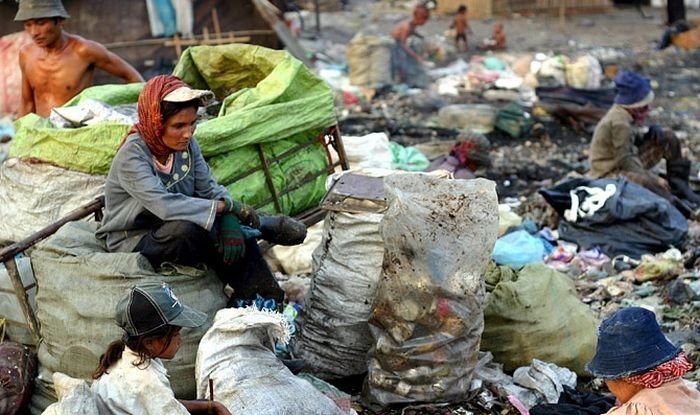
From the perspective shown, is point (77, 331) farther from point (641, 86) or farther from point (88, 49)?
point (641, 86)

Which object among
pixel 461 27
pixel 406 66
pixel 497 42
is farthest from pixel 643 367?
pixel 497 42

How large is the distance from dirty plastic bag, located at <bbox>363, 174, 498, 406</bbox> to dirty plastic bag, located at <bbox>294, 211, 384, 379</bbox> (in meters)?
0.33

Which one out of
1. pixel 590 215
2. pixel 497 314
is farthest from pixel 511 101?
pixel 497 314

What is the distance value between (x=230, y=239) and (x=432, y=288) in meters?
0.86

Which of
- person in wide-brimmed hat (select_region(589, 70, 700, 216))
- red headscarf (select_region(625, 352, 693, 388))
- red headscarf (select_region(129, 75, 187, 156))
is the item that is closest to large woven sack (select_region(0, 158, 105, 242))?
red headscarf (select_region(129, 75, 187, 156))

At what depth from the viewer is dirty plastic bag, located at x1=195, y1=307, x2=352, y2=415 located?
12.6 ft

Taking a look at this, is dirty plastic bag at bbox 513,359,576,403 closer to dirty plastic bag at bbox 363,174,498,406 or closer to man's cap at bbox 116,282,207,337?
dirty plastic bag at bbox 363,174,498,406

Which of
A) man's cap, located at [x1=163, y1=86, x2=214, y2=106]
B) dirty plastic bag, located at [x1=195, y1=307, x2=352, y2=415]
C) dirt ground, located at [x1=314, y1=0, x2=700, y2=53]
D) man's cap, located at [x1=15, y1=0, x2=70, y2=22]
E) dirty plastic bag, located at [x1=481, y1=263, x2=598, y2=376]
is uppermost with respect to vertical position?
man's cap, located at [x1=15, y1=0, x2=70, y2=22]

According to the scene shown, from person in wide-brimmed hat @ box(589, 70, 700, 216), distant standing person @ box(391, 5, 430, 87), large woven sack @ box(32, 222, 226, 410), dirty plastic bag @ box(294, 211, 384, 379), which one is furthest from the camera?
distant standing person @ box(391, 5, 430, 87)

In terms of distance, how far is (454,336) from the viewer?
418 cm

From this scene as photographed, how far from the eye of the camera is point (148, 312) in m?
3.17

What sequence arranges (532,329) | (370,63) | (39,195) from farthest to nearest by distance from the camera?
1. (370,63)
2. (39,195)
3. (532,329)

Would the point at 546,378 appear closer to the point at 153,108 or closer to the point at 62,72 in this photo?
the point at 153,108

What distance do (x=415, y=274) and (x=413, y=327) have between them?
0.21m
